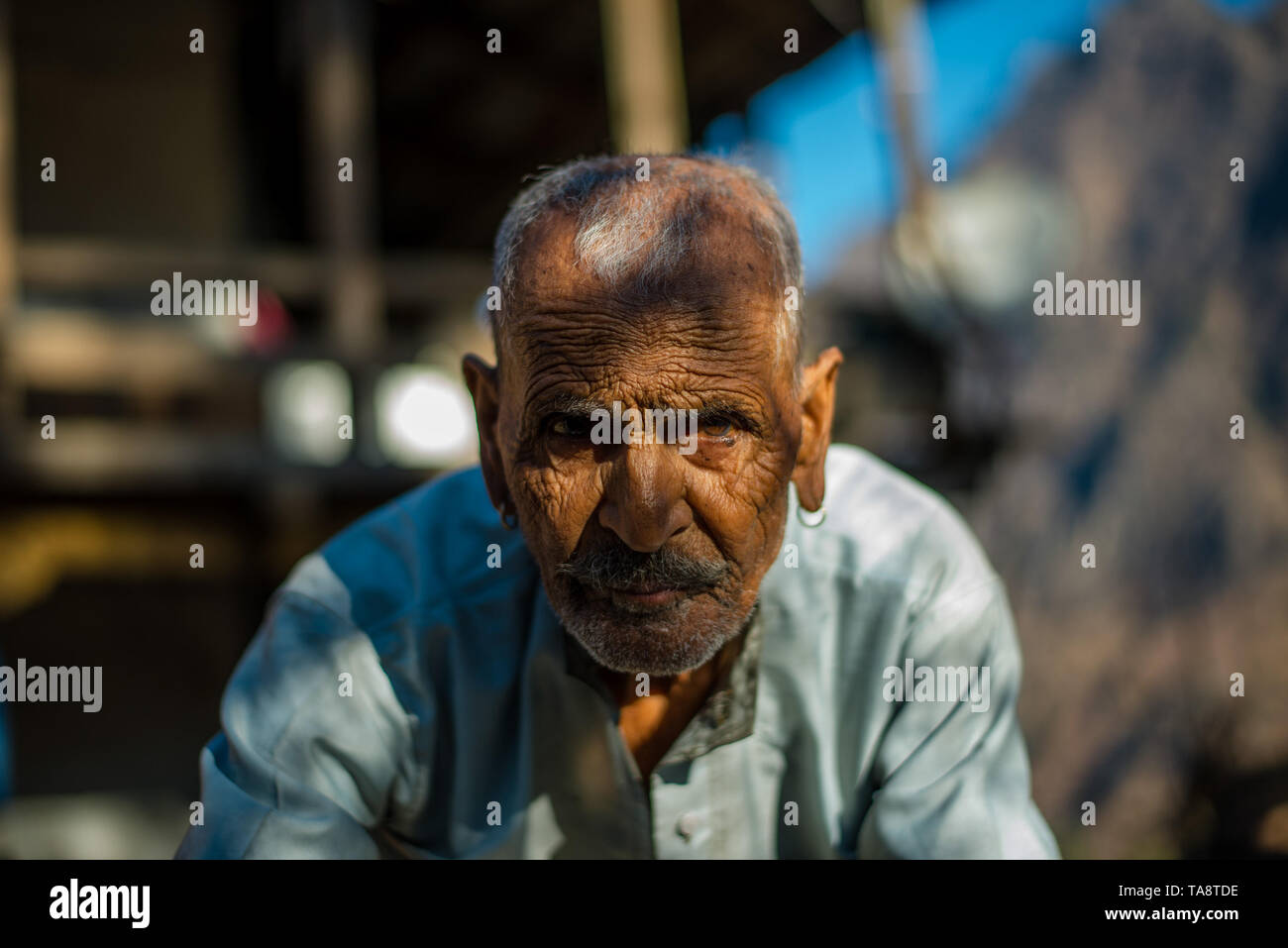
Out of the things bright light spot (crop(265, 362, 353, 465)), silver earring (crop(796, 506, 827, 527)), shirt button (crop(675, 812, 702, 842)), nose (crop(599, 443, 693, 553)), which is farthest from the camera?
bright light spot (crop(265, 362, 353, 465))

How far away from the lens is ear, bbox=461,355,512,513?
183 cm

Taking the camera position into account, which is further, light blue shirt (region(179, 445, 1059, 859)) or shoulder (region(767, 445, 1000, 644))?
shoulder (region(767, 445, 1000, 644))

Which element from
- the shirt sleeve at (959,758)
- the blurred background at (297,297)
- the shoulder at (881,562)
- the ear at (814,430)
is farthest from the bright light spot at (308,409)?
the shirt sleeve at (959,758)

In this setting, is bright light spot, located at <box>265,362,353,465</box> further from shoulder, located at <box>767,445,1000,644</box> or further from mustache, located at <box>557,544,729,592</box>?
mustache, located at <box>557,544,729,592</box>

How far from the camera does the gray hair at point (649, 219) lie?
1.59 m

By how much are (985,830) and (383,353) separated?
14.4ft

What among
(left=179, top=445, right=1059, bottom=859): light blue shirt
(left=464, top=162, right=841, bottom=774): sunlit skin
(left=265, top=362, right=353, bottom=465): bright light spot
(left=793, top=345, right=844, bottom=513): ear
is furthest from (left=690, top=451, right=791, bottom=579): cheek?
(left=265, top=362, right=353, bottom=465): bright light spot

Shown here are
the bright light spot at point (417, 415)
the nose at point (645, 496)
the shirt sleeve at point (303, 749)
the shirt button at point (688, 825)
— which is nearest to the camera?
the nose at point (645, 496)

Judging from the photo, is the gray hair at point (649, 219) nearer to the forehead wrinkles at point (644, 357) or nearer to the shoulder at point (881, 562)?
the forehead wrinkles at point (644, 357)

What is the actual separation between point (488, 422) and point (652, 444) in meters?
0.43

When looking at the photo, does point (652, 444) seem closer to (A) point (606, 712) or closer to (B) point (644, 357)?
(B) point (644, 357)

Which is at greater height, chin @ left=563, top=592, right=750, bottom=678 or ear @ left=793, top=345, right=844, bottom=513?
ear @ left=793, top=345, right=844, bottom=513

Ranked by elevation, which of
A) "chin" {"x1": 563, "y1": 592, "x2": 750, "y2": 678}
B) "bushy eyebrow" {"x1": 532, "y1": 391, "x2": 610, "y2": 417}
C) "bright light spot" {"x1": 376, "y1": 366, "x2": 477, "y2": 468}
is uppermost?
"bright light spot" {"x1": 376, "y1": 366, "x2": 477, "y2": 468}
